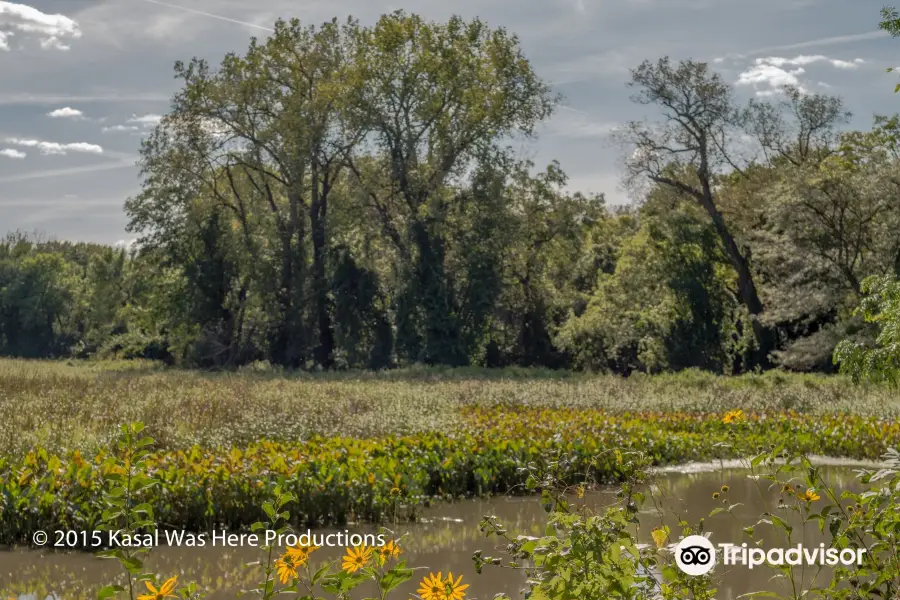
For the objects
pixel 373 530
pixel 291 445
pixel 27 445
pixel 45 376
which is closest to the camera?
pixel 373 530

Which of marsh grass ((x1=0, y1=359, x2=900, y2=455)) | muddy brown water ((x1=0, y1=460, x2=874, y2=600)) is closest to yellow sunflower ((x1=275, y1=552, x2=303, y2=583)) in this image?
muddy brown water ((x1=0, y1=460, x2=874, y2=600))

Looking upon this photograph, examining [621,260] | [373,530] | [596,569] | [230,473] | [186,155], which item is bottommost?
[373,530]

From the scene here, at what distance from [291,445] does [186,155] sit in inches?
1117

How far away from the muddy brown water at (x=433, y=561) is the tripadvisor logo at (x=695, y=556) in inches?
62.1

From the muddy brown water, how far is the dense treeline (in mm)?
24256

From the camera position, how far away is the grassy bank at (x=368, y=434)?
8797 millimetres

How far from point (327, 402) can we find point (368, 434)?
409 cm

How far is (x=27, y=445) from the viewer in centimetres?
1077

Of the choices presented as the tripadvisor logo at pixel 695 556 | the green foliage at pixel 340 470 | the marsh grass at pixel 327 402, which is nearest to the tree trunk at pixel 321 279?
the marsh grass at pixel 327 402

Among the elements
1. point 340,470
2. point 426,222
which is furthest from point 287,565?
point 426,222

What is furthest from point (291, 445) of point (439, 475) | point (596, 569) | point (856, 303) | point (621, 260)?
point (621, 260)

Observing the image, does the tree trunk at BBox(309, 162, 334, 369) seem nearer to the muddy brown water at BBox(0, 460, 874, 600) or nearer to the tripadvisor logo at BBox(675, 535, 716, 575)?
the muddy brown water at BBox(0, 460, 874, 600)

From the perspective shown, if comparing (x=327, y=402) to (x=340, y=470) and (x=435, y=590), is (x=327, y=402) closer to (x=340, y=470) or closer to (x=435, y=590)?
(x=340, y=470)

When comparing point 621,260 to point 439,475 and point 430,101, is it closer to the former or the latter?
point 430,101
